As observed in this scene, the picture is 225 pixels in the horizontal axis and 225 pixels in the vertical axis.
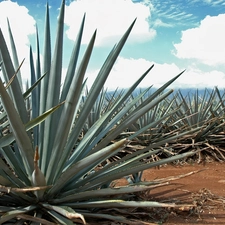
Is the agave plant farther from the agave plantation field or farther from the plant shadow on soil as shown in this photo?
the plant shadow on soil

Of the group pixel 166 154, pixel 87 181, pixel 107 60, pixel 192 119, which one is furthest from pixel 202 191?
pixel 192 119

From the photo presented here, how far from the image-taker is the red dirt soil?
212 cm

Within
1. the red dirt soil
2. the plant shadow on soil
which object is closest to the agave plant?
the plant shadow on soil

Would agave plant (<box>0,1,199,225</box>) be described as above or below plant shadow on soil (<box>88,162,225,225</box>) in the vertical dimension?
above

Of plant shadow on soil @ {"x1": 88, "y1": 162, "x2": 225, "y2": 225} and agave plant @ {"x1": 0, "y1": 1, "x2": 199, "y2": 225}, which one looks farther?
plant shadow on soil @ {"x1": 88, "y1": 162, "x2": 225, "y2": 225}

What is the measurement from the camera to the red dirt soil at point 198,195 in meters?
2.12

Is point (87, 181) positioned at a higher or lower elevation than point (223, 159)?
higher

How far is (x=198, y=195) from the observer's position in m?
2.55

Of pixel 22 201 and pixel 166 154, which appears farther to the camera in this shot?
pixel 166 154

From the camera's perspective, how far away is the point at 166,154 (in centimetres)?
468

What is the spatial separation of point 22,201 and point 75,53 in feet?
2.95

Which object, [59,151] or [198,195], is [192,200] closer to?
[198,195]

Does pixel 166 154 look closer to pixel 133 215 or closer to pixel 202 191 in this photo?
pixel 202 191

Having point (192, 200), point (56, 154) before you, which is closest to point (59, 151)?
point (56, 154)
